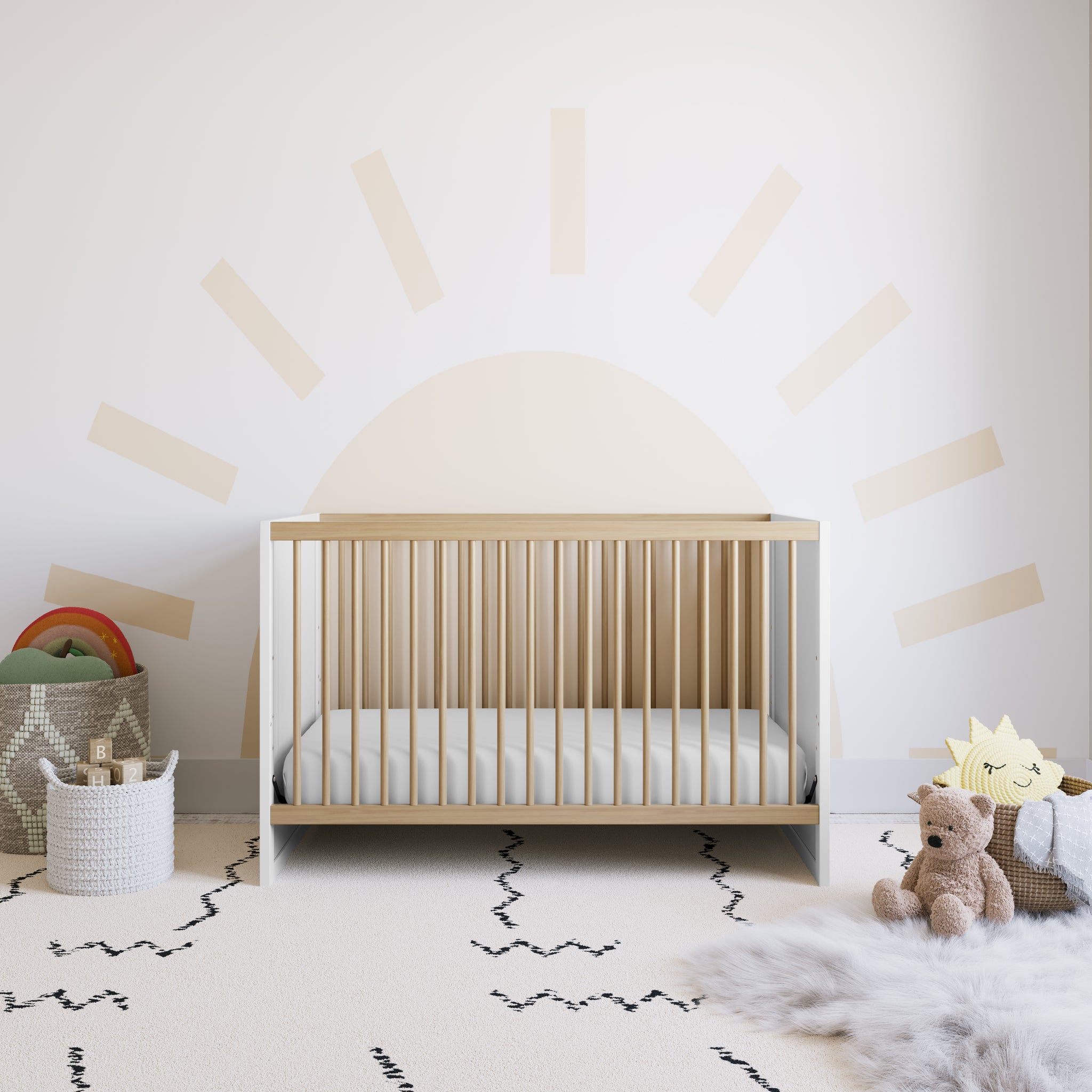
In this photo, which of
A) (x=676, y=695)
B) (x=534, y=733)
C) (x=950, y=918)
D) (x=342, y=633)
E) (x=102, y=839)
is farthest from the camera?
(x=342, y=633)

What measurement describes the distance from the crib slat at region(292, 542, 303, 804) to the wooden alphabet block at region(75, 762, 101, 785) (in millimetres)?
424

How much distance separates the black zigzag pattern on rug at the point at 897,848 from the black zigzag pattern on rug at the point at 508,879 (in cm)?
85

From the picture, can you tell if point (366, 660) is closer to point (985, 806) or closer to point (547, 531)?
point (547, 531)

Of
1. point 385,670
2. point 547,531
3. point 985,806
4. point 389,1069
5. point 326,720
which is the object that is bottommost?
point 389,1069

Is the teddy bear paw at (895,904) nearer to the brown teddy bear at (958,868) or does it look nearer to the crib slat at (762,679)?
the brown teddy bear at (958,868)

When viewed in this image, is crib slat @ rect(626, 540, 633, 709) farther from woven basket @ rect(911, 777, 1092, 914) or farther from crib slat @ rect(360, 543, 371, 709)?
woven basket @ rect(911, 777, 1092, 914)

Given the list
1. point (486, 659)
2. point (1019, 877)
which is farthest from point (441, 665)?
point (1019, 877)

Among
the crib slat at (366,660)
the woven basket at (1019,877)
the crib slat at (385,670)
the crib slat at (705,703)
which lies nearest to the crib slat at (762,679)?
the crib slat at (705,703)

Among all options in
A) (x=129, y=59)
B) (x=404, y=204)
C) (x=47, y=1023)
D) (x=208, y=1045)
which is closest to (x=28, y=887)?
(x=47, y=1023)

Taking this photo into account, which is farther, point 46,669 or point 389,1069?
point 46,669

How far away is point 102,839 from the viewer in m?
1.90

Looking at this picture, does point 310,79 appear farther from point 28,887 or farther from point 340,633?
point 28,887

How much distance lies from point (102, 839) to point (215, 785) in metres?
0.59

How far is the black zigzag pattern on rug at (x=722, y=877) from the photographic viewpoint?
1810mm
